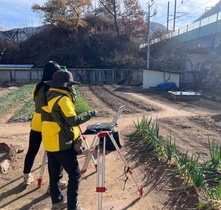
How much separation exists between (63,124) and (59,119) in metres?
0.07

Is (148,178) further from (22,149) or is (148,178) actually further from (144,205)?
(22,149)

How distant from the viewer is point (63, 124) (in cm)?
278

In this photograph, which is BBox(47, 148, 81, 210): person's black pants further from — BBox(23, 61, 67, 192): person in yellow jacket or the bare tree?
the bare tree

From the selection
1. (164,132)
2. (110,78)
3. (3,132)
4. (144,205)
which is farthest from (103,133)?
(110,78)

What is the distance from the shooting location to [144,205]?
3.42 metres

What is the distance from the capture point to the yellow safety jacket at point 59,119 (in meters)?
2.69

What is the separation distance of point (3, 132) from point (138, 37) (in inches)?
1219

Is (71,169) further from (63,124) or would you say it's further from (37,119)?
(37,119)

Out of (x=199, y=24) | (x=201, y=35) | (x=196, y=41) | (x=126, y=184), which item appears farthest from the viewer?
(x=196, y=41)

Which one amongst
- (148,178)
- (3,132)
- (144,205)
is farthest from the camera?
(3,132)

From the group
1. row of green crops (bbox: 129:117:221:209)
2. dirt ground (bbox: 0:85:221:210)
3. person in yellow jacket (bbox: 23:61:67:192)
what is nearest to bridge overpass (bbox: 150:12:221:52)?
dirt ground (bbox: 0:85:221:210)

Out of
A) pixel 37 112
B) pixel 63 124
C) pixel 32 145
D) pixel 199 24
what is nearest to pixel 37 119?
pixel 37 112

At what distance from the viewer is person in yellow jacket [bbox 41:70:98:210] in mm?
2709

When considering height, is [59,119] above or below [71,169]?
above
